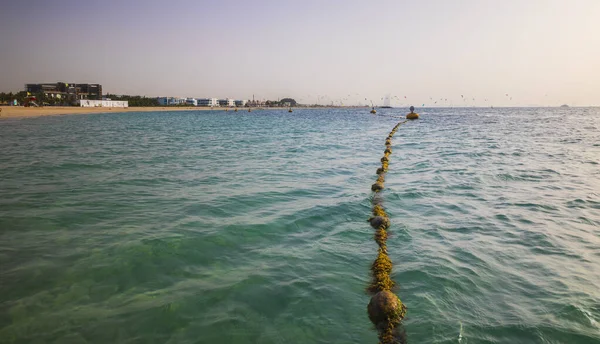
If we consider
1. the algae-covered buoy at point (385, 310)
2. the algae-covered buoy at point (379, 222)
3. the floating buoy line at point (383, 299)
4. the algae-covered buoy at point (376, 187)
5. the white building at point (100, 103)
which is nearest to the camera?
the floating buoy line at point (383, 299)

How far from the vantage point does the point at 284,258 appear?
7020mm

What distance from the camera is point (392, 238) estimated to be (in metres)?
8.18

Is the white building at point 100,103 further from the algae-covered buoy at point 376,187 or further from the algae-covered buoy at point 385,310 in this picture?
the algae-covered buoy at point 385,310

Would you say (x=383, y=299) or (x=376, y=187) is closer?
(x=383, y=299)

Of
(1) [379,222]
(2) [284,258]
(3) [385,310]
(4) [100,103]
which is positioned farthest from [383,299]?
(4) [100,103]

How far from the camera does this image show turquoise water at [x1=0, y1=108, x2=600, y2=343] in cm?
484

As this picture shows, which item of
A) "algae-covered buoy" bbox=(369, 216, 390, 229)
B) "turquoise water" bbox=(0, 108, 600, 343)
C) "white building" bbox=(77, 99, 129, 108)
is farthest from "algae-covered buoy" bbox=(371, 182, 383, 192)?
"white building" bbox=(77, 99, 129, 108)

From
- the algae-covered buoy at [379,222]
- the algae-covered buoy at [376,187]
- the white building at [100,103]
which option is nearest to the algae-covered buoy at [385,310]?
the algae-covered buoy at [379,222]

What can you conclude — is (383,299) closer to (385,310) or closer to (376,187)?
(385,310)

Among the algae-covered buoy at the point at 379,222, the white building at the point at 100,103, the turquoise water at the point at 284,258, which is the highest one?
the white building at the point at 100,103

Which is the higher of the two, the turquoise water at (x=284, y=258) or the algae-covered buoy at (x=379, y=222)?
the algae-covered buoy at (x=379, y=222)

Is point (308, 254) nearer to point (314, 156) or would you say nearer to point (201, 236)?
point (201, 236)

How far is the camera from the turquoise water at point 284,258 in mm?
4844

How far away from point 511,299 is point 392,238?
116 inches
